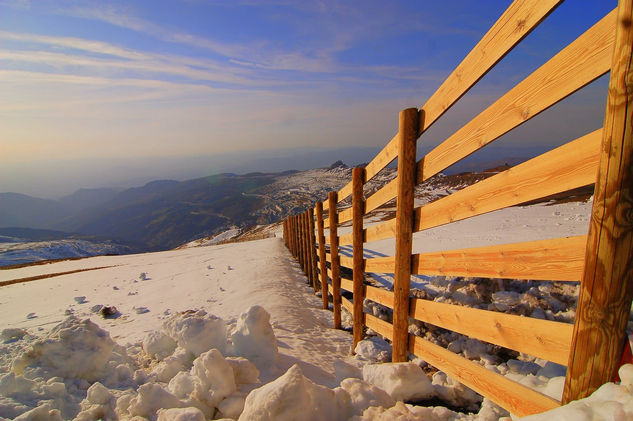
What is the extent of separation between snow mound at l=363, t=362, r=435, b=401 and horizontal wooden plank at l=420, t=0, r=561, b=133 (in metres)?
1.91

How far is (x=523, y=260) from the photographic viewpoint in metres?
1.69

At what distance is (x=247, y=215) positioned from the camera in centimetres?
12688

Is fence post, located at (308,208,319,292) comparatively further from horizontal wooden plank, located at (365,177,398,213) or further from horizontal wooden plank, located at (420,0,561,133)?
horizontal wooden plank, located at (420,0,561,133)

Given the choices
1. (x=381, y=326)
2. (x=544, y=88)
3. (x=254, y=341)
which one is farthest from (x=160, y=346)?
(x=544, y=88)

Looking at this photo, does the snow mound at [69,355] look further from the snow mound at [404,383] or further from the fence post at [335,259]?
the fence post at [335,259]

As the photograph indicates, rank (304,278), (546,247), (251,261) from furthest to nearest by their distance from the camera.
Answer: (251,261), (304,278), (546,247)

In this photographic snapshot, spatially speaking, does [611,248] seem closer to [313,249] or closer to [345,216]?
[345,216]

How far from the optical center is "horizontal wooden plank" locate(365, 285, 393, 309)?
337 centimetres

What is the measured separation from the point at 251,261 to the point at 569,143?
10.3 m

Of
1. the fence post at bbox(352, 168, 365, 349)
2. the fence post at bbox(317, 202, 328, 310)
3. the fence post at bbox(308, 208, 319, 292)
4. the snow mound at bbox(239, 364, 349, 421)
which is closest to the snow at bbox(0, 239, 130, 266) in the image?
the fence post at bbox(308, 208, 319, 292)

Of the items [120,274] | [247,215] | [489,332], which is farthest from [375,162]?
[247,215]

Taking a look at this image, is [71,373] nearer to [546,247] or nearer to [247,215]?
[546,247]

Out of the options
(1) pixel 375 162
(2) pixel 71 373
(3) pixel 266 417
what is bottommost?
(2) pixel 71 373

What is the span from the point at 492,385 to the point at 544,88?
1.67m
